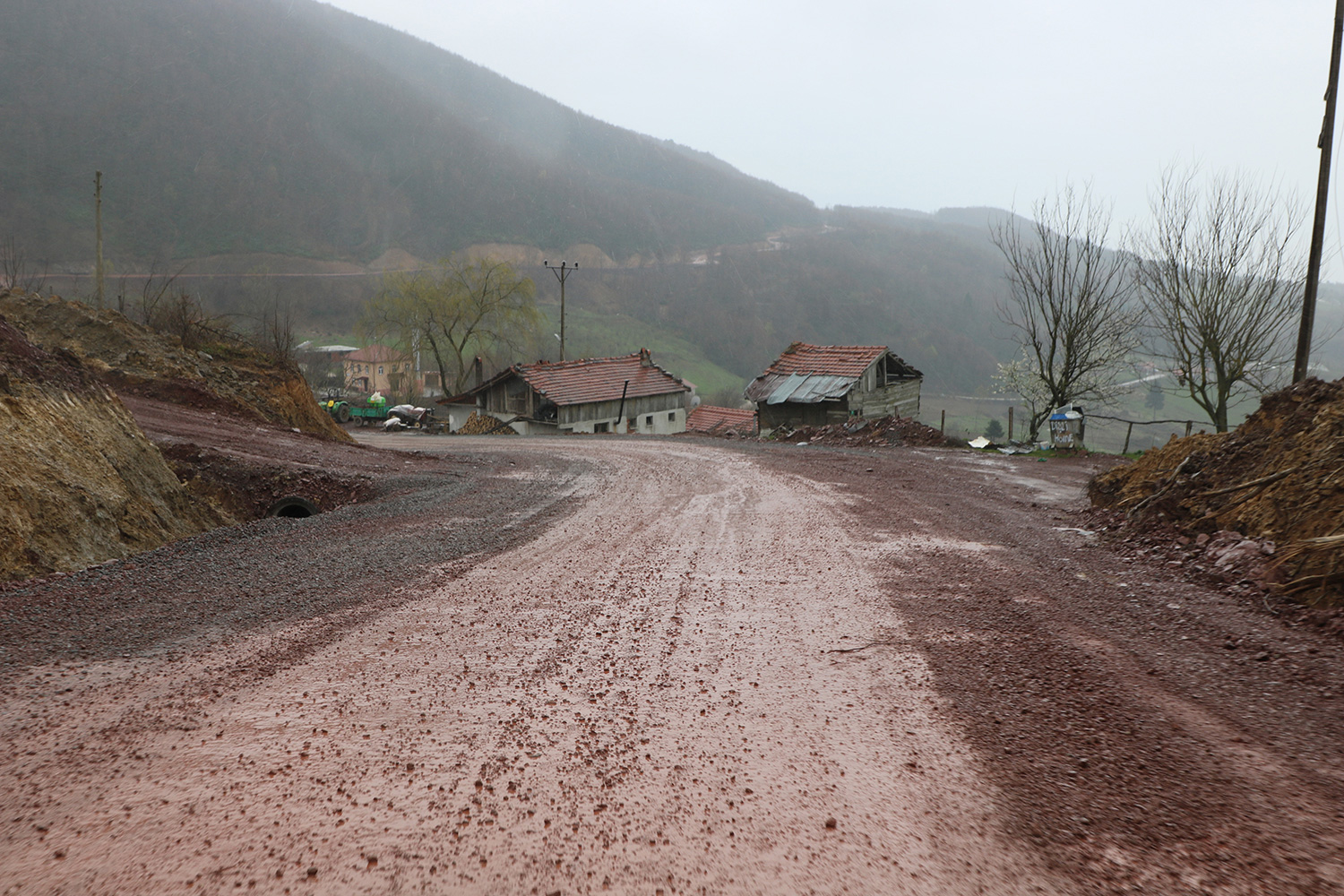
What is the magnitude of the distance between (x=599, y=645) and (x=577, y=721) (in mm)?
1238

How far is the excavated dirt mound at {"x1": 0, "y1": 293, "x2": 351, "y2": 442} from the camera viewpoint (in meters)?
17.1

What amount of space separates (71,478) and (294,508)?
3.86m

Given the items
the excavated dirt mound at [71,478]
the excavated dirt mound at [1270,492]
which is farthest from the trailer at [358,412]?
the excavated dirt mound at [1270,492]

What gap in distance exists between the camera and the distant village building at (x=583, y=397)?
39281 mm

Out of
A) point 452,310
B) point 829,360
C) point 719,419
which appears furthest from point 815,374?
point 452,310

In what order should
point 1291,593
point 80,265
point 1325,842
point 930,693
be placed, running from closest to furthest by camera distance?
point 1325,842
point 930,693
point 1291,593
point 80,265

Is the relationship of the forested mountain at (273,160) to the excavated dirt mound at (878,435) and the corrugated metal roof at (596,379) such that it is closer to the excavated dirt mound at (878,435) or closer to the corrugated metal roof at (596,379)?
the corrugated metal roof at (596,379)

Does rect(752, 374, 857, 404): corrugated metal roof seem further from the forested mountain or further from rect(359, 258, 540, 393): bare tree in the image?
the forested mountain

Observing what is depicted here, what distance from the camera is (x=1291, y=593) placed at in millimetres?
6211

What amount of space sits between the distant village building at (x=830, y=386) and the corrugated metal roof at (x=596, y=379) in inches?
386

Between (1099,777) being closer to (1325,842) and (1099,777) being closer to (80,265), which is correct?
(1325,842)

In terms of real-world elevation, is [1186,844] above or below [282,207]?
below

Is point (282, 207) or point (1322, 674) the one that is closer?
point (1322, 674)

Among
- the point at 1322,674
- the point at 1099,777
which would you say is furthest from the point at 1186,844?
the point at 1322,674
